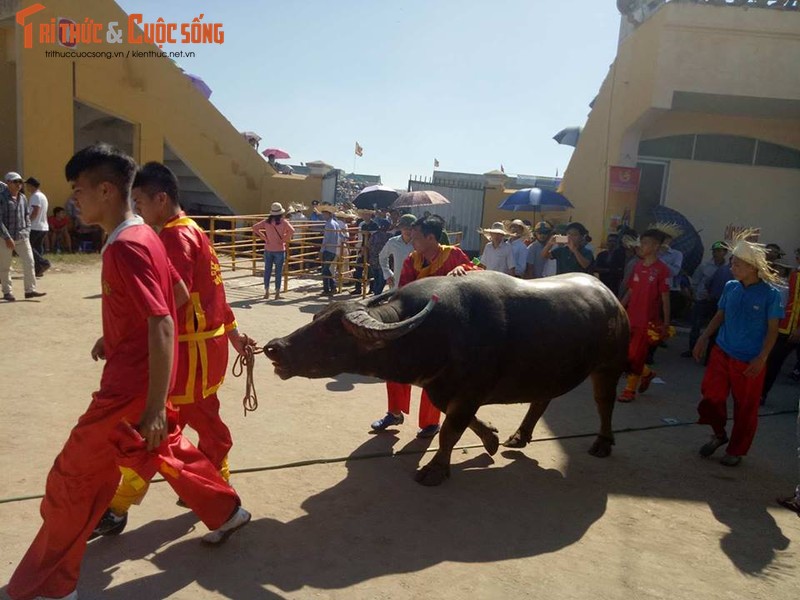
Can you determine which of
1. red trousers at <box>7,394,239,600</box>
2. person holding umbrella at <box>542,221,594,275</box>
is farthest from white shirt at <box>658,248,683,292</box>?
red trousers at <box>7,394,239,600</box>

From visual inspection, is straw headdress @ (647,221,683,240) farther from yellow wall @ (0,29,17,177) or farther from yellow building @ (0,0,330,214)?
yellow wall @ (0,29,17,177)

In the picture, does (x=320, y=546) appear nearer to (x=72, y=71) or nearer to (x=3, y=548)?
(x=3, y=548)

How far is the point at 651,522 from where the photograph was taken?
402 cm

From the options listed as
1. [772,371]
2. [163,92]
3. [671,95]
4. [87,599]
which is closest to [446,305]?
[87,599]

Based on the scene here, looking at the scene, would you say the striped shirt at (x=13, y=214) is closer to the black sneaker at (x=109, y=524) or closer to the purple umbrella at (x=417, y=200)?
the purple umbrella at (x=417, y=200)

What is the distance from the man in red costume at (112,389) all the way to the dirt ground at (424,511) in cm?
34

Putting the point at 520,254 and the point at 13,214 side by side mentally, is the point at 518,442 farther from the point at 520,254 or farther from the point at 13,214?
Result: the point at 13,214

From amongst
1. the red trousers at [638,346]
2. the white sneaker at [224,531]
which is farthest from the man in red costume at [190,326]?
the red trousers at [638,346]

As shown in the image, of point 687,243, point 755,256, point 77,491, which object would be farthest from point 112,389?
point 687,243

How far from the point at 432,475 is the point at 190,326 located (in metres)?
1.89

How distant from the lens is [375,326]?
3879mm

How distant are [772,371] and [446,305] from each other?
13.3 ft

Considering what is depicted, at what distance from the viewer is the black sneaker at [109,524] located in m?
3.33

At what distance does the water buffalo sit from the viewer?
4.03m
